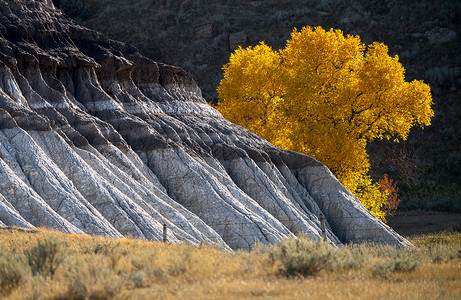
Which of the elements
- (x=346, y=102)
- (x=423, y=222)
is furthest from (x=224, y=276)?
(x=423, y=222)

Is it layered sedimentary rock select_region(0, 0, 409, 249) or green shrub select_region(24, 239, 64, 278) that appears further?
layered sedimentary rock select_region(0, 0, 409, 249)

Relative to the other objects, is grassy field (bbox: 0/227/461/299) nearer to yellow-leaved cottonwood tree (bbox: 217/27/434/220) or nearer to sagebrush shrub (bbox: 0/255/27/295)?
sagebrush shrub (bbox: 0/255/27/295)

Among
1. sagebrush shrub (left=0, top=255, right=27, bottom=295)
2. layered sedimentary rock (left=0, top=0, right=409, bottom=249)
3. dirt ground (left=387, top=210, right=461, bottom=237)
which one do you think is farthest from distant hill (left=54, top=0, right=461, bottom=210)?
sagebrush shrub (left=0, top=255, right=27, bottom=295)

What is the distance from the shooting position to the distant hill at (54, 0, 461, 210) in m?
61.5

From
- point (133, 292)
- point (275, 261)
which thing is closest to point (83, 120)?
point (275, 261)

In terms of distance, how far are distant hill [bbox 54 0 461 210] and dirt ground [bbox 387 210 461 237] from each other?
7539 millimetres

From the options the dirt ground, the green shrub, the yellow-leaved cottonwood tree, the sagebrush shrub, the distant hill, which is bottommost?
the sagebrush shrub

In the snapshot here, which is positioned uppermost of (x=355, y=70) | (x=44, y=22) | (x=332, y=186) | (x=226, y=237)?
(x=355, y=70)

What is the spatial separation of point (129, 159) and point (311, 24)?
5332cm

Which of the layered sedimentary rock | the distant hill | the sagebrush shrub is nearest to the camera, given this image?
the sagebrush shrub

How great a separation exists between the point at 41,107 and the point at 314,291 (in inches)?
724

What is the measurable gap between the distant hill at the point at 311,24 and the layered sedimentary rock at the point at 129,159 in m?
28.9

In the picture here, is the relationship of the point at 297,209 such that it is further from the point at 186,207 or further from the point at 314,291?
the point at 314,291

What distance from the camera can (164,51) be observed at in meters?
76.4
